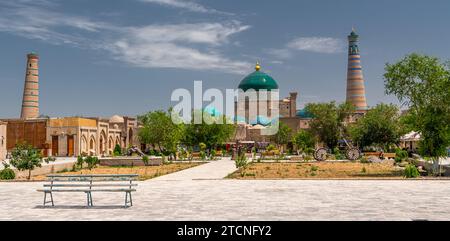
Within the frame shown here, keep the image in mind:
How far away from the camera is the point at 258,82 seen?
77625 mm

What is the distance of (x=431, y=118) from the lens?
61.5ft

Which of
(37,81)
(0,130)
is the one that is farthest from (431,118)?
(37,81)

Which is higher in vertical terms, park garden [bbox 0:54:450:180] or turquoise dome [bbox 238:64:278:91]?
turquoise dome [bbox 238:64:278:91]

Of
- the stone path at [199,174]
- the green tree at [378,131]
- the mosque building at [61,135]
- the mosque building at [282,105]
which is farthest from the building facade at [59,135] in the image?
the stone path at [199,174]

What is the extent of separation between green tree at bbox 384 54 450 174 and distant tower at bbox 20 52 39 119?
54.8m

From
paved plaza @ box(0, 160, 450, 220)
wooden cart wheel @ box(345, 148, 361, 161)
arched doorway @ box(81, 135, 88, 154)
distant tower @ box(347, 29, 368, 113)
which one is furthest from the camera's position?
distant tower @ box(347, 29, 368, 113)

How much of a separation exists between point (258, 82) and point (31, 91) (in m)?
34.1

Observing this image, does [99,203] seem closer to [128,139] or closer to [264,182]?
[264,182]

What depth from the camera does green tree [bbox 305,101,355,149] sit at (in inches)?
2025

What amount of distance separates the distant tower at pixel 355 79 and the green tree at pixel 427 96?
2466 inches

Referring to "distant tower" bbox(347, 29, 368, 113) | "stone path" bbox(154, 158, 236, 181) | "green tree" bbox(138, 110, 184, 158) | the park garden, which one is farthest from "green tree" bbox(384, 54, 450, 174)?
"distant tower" bbox(347, 29, 368, 113)

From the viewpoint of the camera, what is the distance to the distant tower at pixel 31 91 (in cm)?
6438

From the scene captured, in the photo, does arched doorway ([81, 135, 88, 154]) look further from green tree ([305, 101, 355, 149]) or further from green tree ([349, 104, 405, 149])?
green tree ([349, 104, 405, 149])
